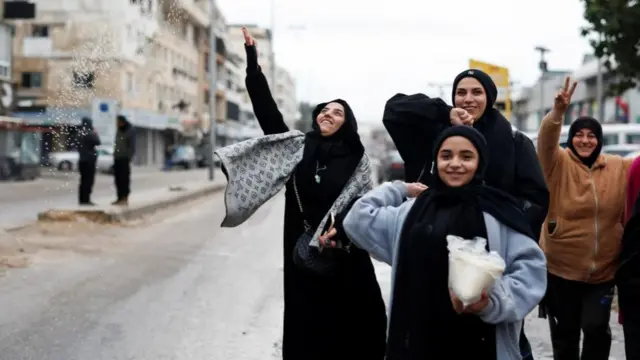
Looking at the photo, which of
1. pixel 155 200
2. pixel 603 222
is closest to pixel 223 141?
pixel 155 200

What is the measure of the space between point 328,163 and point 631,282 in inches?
66.9

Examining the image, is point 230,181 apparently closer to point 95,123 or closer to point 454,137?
point 454,137

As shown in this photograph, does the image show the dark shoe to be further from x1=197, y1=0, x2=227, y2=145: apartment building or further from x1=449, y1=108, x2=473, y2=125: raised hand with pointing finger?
x1=197, y1=0, x2=227, y2=145: apartment building

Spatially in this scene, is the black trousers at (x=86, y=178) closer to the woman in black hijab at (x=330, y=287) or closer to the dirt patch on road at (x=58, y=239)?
the dirt patch on road at (x=58, y=239)

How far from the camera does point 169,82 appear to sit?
41.3m

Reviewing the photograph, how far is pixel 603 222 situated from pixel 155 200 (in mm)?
16725

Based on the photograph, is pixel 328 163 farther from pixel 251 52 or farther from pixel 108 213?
pixel 108 213

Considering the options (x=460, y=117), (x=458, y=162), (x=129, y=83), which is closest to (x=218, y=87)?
(x=129, y=83)

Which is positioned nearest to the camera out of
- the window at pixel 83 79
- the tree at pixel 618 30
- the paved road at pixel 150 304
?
the paved road at pixel 150 304

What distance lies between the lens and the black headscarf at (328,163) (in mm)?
4480

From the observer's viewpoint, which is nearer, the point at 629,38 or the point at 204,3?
the point at 629,38

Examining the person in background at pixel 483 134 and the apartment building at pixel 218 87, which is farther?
the apartment building at pixel 218 87

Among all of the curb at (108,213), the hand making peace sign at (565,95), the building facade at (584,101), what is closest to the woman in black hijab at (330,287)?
the hand making peace sign at (565,95)

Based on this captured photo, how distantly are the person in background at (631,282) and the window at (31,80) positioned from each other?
28694 millimetres
